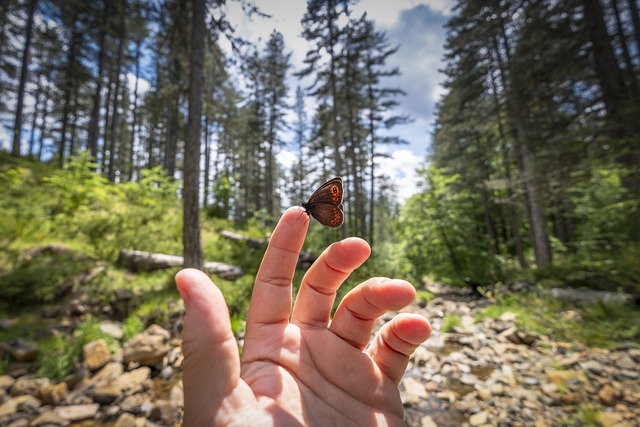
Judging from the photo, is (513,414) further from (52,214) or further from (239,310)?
(52,214)

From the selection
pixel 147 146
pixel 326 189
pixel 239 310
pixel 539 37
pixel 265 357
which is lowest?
pixel 239 310

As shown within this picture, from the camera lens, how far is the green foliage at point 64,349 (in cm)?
412

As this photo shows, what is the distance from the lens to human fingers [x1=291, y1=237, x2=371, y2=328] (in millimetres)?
1646

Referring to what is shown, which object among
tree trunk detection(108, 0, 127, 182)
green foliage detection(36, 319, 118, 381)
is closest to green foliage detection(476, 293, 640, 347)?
green foliage detection(36, 319, 118, 381)

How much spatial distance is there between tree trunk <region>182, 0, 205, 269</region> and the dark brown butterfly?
5903mm

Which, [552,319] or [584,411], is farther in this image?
[552,319]

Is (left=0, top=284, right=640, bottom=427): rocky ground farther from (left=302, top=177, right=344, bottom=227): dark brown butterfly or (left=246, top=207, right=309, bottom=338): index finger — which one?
(left=302, top=177, right=344, bottom=227): dark brown butterfly

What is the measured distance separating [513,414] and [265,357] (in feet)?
13.5

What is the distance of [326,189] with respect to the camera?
1.56 metres

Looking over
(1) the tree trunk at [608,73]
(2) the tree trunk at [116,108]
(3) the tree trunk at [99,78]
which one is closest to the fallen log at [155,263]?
(1) the tree trunk at [608,73]

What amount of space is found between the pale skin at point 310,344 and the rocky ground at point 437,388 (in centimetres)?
302

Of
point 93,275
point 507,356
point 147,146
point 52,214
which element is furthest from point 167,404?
point 147,146

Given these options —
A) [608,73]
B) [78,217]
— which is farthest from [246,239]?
[608,73]

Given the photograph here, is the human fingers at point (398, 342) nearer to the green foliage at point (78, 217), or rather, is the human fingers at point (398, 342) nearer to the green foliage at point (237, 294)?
the green foliage at point (237, 294)
